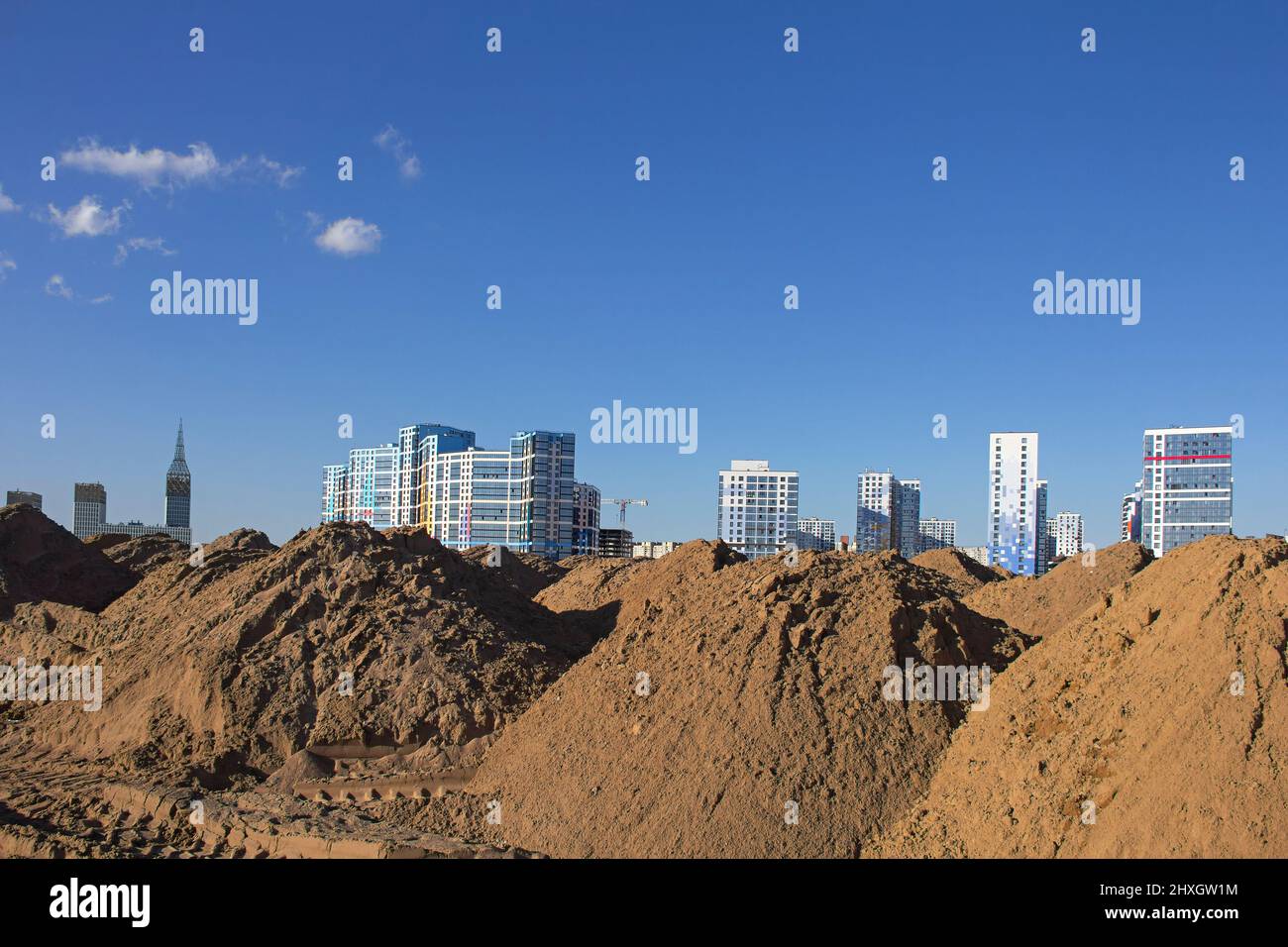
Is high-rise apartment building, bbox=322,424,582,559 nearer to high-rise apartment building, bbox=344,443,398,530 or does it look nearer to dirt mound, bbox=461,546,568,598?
high-rise apartment building, bbox=344,443,398,530

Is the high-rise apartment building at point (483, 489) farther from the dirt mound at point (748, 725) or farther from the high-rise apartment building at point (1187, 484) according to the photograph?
the high-rise apartment building at point (1187, 484)

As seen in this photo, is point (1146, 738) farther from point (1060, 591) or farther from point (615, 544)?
point (615, 544)

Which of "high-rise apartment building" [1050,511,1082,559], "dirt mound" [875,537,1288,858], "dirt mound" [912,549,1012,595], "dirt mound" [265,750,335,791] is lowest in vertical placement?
"high-rise apartment building" [1050,511,1082,559]

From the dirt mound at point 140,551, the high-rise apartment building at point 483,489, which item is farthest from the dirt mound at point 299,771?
the high-rise apartment building at point 483,489

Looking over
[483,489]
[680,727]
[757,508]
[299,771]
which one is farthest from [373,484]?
[680,727]

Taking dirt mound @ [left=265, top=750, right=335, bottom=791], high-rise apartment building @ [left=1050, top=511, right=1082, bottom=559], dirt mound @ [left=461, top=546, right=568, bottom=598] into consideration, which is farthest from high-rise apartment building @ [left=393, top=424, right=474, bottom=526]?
high-rise apartment building @ [left=1050, top=511, right=1082, bottom=559]

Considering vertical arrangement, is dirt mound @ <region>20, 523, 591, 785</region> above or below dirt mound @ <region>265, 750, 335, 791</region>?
above
